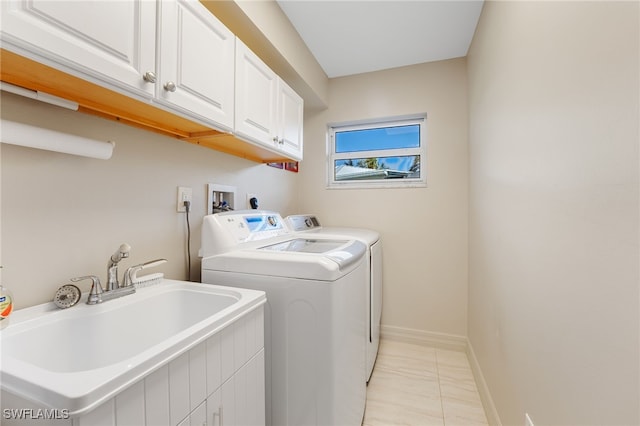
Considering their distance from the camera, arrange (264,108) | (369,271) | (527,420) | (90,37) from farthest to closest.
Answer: (369,271)
(264,108)
(527,420)
(90,37)

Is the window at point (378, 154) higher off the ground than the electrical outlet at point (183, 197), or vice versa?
the window at point (378, 154)

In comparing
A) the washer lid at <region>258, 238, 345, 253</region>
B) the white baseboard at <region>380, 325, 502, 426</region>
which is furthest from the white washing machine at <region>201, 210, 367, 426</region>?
the white baseboard at <region>380, 325, 502, 426</region>

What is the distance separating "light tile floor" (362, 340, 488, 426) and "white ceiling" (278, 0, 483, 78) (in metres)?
2.45

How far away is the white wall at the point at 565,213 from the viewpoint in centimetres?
59

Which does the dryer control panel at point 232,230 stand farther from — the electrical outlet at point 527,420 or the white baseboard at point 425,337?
the white baseboard at point 425,337

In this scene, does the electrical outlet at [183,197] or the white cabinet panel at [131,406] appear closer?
the white cabinet panel at [131,406]

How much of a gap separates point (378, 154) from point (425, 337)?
1.69 metres

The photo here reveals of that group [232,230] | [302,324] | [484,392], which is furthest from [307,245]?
[484,392]

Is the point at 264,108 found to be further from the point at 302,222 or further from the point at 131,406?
the point at 131,406

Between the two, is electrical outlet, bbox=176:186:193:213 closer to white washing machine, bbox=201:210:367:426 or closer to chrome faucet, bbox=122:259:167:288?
white washing machine, bbox=201:210:367:426

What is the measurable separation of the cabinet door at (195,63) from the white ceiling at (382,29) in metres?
0.81

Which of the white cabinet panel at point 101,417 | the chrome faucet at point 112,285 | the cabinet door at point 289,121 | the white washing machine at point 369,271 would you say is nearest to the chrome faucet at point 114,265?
the chrome faucet at point 112,285

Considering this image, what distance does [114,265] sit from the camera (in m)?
1.00

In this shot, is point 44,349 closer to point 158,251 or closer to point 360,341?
point 158,251
